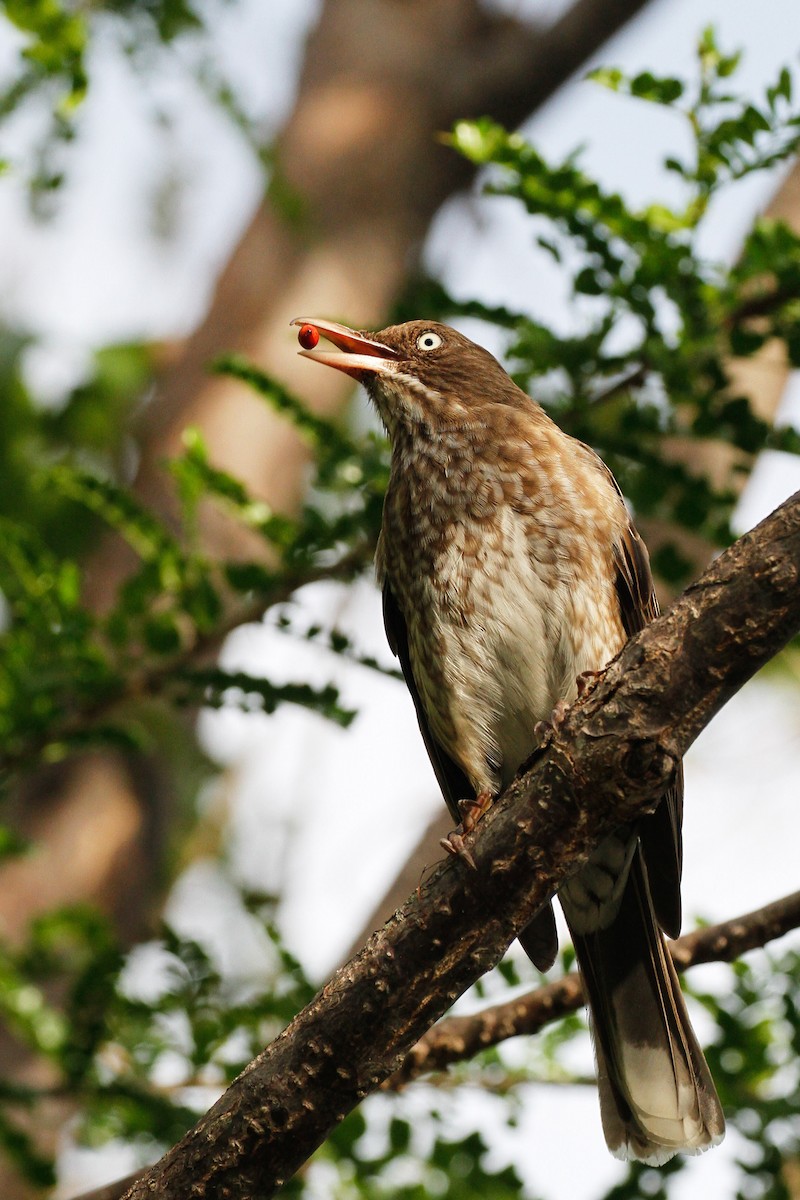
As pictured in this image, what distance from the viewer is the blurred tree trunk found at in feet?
18.7

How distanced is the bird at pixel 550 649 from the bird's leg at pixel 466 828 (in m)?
0.03

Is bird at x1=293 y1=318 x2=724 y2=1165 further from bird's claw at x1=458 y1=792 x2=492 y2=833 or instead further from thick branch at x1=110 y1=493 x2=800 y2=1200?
thick branch at x1=110 y1=493 x2=800 y2=1200

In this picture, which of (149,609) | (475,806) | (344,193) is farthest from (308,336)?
(344,193)

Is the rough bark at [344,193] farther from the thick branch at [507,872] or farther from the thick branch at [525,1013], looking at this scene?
the thick branch at [507,872]

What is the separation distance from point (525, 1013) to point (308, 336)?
2.02 m

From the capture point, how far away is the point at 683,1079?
3.64m

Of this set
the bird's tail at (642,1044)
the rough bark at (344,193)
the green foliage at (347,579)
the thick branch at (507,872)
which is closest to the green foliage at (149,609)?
the green foliage at (347,579)

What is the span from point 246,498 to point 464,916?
1.73 metres

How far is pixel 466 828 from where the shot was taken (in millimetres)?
3100

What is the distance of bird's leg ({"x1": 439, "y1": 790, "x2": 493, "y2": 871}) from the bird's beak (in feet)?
4.53

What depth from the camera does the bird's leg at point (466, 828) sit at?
261 centimetres

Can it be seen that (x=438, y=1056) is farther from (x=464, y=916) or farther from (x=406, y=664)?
(x=406, y=664)

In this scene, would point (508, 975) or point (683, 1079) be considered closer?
point (683, 1079)

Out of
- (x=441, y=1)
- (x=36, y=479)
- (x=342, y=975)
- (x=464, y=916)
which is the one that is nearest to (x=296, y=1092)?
(x=342, y=975)
